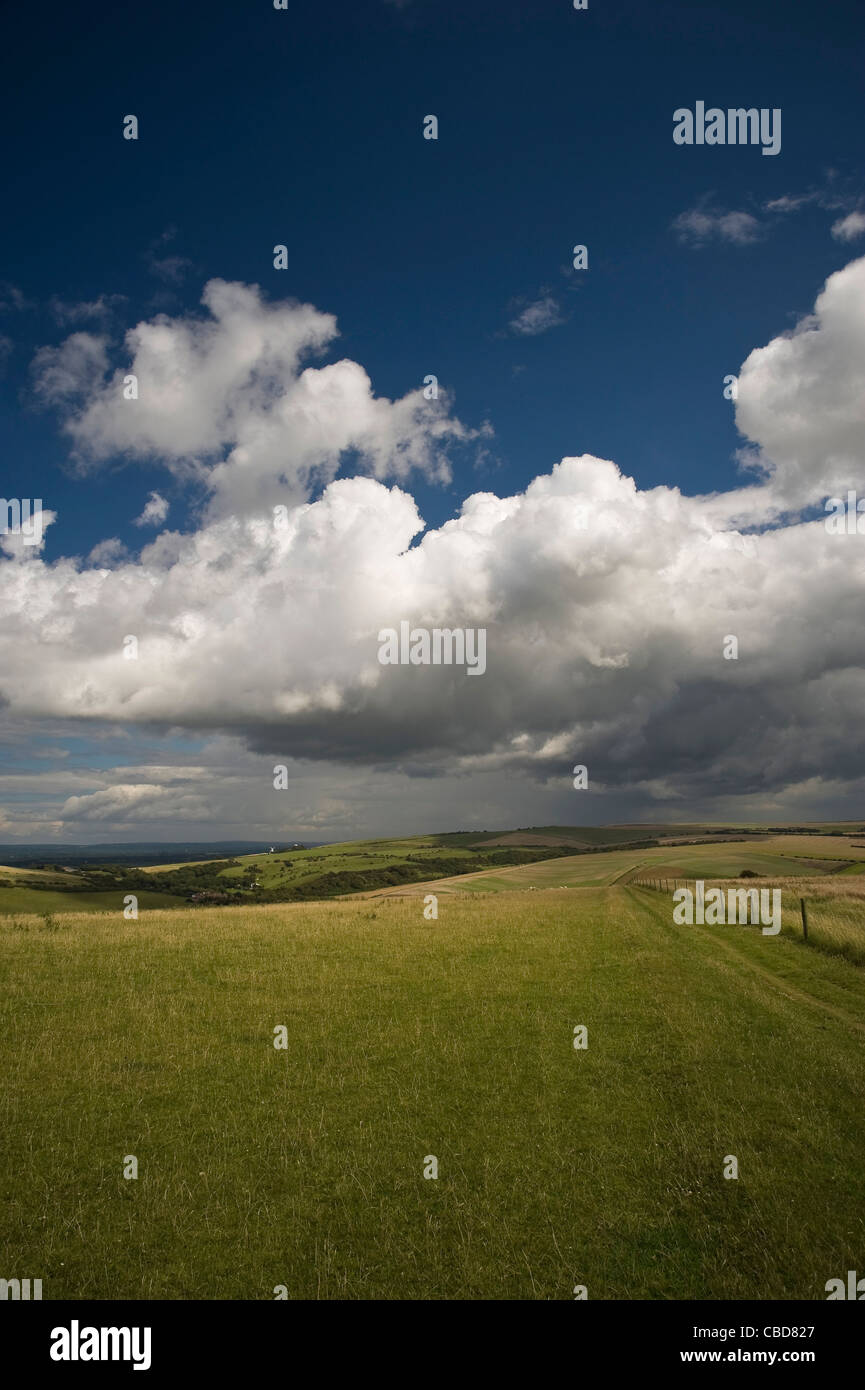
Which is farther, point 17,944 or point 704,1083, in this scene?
point 17,944

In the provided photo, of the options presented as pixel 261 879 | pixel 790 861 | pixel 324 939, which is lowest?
pixel 261 879

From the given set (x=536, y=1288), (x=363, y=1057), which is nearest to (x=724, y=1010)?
(x=363, y=1057)

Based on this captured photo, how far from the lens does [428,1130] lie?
11648mm

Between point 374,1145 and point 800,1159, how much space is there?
22.0 feet

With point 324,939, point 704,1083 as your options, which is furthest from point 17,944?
point 704,1083

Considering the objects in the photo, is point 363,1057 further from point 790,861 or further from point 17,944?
point 790,861

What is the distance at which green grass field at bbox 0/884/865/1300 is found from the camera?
26.5ft

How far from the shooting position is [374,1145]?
1113cm

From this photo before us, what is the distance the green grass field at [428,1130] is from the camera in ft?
26.5

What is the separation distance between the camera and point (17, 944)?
2625 centimetres

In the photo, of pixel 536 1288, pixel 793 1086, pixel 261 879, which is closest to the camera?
pixel 536 1288

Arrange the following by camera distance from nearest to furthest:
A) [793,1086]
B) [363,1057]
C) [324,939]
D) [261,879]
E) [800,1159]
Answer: [800,1159]
[793,1086]
[363,1057]
[324,939]
[261,879]
